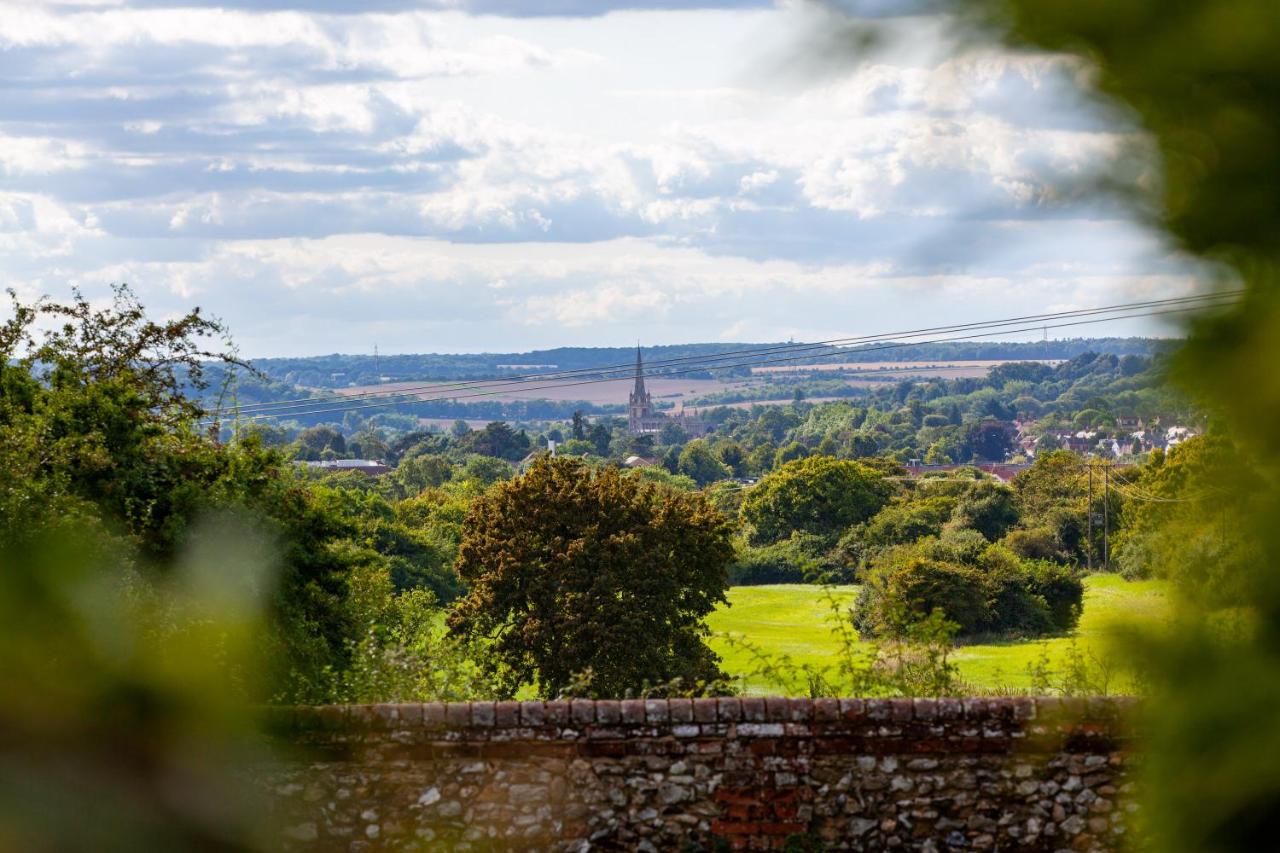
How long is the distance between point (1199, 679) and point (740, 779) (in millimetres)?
6111

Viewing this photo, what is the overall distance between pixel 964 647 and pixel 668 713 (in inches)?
891

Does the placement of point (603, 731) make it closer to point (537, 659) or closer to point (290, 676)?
point (290, 676)

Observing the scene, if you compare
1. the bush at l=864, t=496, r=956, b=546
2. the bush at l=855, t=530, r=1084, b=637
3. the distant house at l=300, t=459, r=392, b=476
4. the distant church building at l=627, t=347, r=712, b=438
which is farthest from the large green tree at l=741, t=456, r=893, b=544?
the distant church building at l=627, t=347, r=712, b=438

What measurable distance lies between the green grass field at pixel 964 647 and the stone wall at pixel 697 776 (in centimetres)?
120

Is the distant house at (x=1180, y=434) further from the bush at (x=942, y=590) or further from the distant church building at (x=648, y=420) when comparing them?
the distant church building at (x=648, y=420)

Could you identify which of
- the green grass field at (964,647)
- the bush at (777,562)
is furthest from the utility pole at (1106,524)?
the bush at (777,562)

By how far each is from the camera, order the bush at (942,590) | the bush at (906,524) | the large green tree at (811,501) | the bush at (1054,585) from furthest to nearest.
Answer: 1. the large green tree at (811,501)
2. the bush at (906,524)
3. the bush at (1054,585)
4. the bush at (942,590)

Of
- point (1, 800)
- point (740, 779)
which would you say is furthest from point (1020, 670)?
point (1, 800)

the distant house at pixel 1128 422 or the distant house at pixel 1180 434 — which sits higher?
the distant house at pixel 1128 422

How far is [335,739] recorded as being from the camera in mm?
6777

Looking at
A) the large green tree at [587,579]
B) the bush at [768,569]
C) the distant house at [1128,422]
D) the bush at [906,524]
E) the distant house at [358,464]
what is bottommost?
the bush at [768,569]

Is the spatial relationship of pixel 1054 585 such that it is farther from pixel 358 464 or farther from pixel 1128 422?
pixel 358 464

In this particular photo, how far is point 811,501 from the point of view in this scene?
52062 mm

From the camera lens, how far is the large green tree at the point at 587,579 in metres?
19.6
